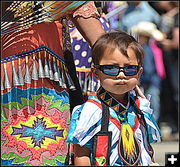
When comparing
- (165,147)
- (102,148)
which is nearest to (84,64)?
(102,148)

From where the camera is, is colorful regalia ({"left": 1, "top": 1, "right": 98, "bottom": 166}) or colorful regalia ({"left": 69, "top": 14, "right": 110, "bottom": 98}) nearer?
colorful regalia ({"left": 1, "top": 1, "right": 98, "bottom": 166})

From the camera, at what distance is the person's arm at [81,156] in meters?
2.95

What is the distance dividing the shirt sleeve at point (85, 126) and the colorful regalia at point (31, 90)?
0.86ft

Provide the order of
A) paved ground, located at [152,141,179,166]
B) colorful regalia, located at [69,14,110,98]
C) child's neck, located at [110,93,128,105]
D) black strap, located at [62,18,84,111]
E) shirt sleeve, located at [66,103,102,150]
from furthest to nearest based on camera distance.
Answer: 1. paved ground, located at [152,141,179,166]
2. colorful regalia, located at [69,14,110,98]
3. black strap, located at [62,18,84,111]
4. child's neck, located at [110,93,128,105]
5. shirt sleeve, located at [66,103,102,150]

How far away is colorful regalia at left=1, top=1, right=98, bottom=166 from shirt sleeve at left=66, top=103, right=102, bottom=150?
0.26 metres

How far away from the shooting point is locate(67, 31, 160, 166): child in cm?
293

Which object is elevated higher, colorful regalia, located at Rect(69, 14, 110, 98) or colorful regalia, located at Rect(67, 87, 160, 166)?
colorful regalia, located at Rect(69, 14, 110, 98)

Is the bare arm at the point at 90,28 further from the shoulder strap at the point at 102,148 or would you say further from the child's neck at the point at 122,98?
the shoulder strap at the point at 102,148

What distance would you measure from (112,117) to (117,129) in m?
0.06

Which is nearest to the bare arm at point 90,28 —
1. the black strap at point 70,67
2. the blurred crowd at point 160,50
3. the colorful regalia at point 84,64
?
the black strap at point 70,67

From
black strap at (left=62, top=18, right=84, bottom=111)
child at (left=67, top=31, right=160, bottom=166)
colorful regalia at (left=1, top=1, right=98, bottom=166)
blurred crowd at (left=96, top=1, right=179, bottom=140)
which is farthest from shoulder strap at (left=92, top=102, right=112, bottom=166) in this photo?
blurred crowd at (left=96, top=1, right=179, bottom=140)

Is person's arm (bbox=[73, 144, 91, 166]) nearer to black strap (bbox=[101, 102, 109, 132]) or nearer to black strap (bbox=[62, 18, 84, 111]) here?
black strap (bbox=[101, 102, 109, 132])

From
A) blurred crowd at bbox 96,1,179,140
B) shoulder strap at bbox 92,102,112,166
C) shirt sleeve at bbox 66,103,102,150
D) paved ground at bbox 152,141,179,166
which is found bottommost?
paved ground at bbox 152,141,179,166

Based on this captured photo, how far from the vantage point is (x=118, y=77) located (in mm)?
2977
